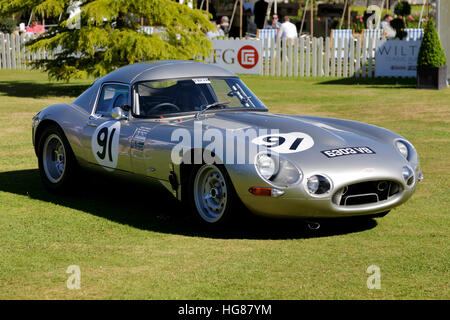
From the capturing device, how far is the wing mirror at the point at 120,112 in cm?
764

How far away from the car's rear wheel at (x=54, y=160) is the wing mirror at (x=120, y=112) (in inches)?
38.7

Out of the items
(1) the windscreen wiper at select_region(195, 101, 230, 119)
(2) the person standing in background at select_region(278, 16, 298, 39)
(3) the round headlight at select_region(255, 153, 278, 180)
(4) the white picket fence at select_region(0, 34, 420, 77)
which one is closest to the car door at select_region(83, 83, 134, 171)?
(1) the windscreen wiper at select_region(195, 101, 230, 119)

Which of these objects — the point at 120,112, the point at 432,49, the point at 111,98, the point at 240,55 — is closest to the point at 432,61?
the point at 432,49

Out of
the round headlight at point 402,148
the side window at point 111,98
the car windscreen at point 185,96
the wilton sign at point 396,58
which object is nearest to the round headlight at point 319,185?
the round headlight at point 402,148

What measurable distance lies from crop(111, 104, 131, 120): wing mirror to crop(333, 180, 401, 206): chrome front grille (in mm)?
2517

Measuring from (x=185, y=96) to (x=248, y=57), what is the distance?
65.8ft

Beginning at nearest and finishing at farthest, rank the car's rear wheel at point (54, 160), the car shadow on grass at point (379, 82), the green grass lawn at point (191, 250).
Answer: the green grass lawn at point (191, 250)
the car's rear wheel at point (54, 160)
the car shadow on grass at point (379, 82)

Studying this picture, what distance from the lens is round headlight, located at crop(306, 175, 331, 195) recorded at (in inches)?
244

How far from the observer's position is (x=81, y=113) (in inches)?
330

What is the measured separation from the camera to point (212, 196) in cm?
671

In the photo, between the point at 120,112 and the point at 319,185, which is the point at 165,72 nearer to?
the point at 120,112

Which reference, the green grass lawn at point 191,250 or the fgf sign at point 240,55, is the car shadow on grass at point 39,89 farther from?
the green grass lawn at point 191,250
